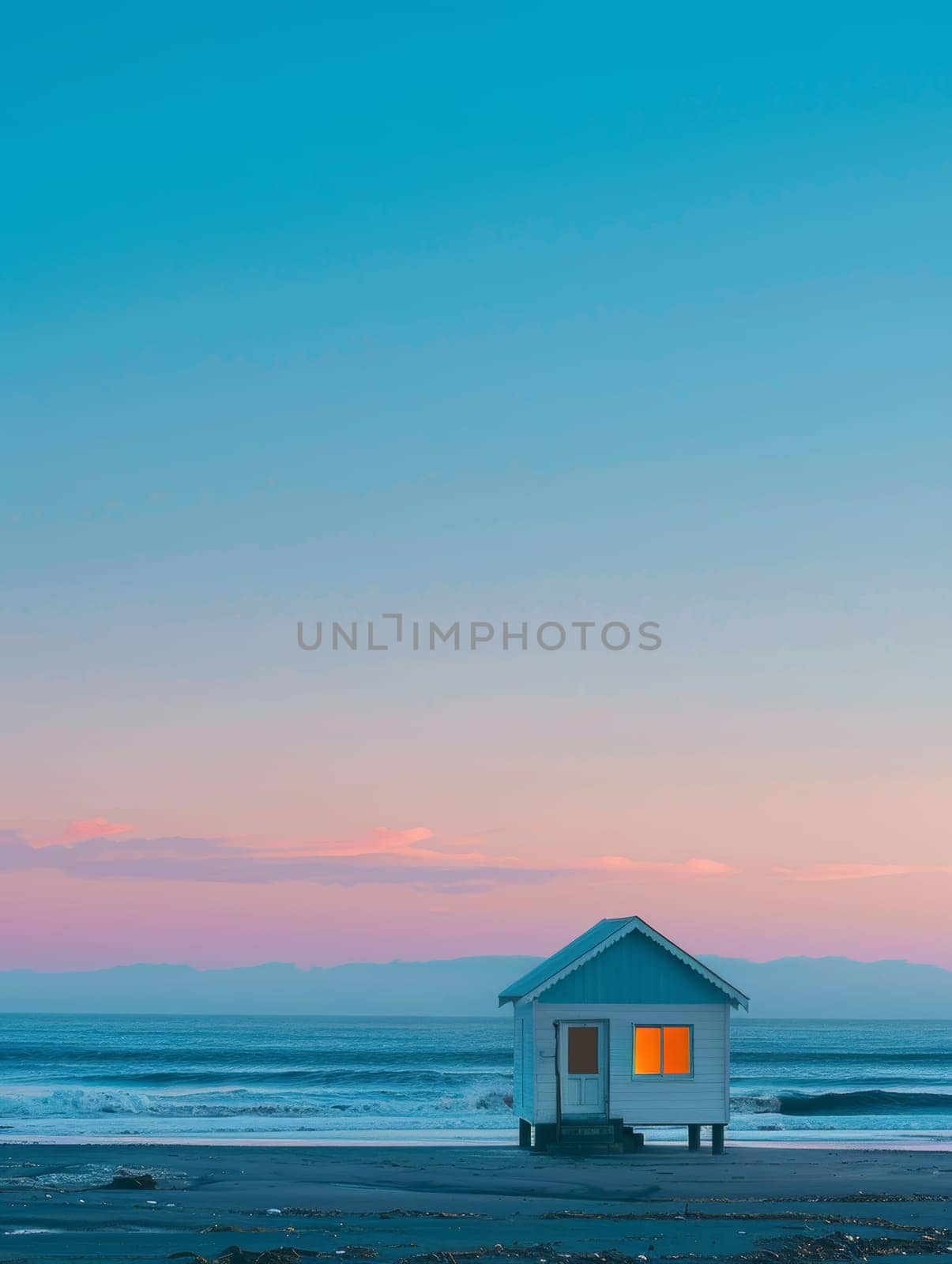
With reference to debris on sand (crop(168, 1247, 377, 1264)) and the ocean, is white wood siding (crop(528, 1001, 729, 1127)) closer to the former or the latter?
the ocean

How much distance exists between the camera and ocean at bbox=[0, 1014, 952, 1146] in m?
42.3

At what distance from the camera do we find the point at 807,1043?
11650cm

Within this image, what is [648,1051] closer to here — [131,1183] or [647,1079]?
[647,1079]

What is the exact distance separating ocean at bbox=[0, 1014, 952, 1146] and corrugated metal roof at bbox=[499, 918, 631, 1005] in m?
6.76

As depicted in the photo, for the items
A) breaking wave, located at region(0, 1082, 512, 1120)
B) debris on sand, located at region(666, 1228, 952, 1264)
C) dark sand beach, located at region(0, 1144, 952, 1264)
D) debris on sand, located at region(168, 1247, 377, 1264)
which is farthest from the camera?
breaking wave, located at region(0, 1082, 512, 1120)

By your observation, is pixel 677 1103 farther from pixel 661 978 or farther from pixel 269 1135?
pixel 269 1135

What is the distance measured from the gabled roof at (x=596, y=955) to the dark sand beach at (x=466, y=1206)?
3.49 meters

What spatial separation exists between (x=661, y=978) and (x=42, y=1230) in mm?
16857

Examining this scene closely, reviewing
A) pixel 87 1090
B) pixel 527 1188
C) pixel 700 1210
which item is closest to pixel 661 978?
pixel 527 1188

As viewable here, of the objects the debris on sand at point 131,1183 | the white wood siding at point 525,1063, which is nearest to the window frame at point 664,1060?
the white wood siding at point 525,1063

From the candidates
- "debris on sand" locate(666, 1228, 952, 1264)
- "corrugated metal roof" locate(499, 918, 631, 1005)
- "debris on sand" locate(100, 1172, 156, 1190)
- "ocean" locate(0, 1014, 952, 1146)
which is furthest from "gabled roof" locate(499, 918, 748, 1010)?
"debris on sand" locate(666, 1228, 952, 1264)

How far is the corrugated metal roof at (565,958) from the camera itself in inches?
1236

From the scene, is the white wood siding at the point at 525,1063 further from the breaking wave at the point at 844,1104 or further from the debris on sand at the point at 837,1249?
the breaking wave at the point at 844,1104

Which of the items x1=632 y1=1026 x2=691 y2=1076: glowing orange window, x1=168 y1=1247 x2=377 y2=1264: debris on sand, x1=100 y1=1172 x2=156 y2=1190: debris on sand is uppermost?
x1=632 y1=1026 x2=691 y2=1076: glowing orange window
